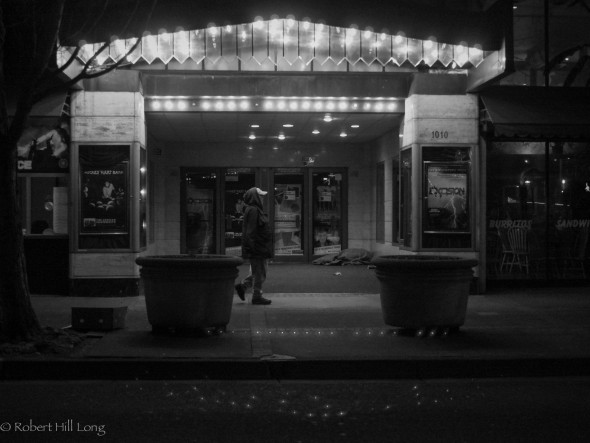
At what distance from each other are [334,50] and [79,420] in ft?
28.6

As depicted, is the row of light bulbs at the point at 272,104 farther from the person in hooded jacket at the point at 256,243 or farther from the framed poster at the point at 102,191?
the person in hooded jacket at the point at 256,243

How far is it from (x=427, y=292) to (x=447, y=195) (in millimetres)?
4778

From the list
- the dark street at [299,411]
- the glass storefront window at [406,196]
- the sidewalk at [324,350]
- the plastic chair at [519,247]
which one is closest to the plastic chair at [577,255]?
the plastic chair at [519,247]

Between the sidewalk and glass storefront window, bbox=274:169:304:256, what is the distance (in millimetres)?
8833

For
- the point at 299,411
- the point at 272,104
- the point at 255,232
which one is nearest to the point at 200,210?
the point at 272,104

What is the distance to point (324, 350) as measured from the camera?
8438mm

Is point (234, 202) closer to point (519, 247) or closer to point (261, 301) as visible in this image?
point (261, 301)

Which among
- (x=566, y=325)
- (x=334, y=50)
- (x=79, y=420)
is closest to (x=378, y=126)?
(x=334, y=50)

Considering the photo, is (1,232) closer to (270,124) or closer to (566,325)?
(566,325)

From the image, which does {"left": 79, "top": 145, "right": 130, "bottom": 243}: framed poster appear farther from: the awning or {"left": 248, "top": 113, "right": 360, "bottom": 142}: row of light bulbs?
the awning

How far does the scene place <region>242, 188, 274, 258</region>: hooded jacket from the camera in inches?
481

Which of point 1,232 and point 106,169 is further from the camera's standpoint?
point 106,169

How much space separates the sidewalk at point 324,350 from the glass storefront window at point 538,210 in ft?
10.5

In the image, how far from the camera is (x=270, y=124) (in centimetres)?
1625
